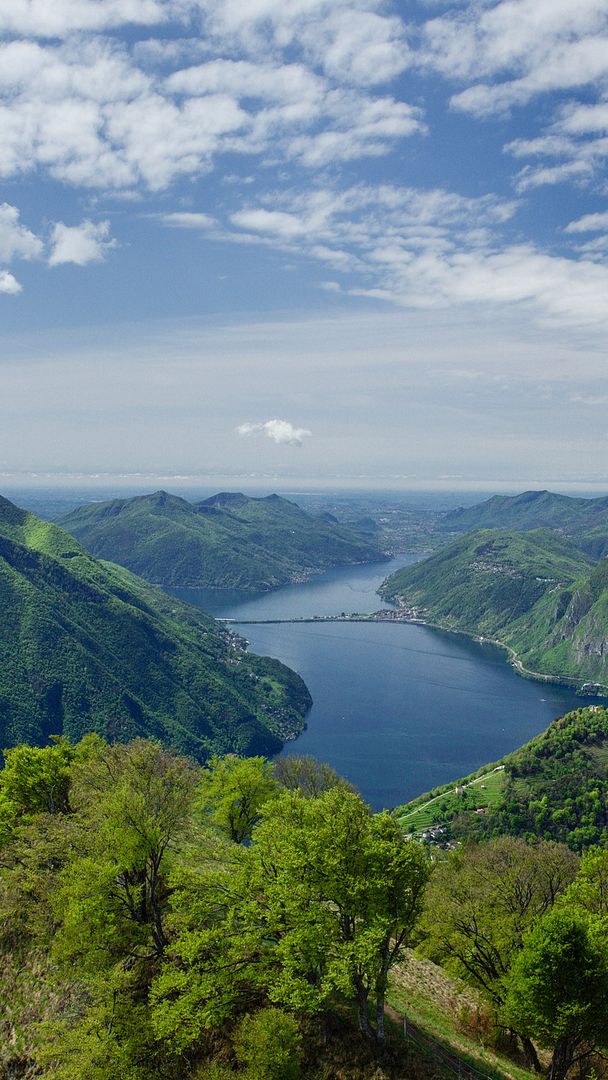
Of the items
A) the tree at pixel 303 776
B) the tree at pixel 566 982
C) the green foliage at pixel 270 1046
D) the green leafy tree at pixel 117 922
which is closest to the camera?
the green foliage at pixel 270 1046

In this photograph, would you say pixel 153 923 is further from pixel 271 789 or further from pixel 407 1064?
pixel 271 789

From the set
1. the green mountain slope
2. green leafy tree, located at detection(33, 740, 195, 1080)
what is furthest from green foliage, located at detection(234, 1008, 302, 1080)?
the green mountain slope

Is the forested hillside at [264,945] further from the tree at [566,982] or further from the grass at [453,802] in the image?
the grass at [453,802]

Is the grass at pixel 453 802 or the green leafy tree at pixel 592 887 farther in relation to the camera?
the grass at pixel 453 802

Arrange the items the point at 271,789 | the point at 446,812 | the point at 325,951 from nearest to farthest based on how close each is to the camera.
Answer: the point at 325,951
the point at 271,789
the point at 446,812

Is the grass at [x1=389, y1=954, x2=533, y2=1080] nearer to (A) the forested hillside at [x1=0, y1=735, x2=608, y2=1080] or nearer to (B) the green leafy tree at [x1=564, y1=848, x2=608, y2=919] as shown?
(A) the forested hillside at [x1=0, y1=735, x2=608, y2=1080]

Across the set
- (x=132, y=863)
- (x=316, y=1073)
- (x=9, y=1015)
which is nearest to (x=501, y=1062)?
(x=316, y=1073)

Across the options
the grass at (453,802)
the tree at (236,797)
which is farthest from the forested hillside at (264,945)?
the grass at (453,802)
